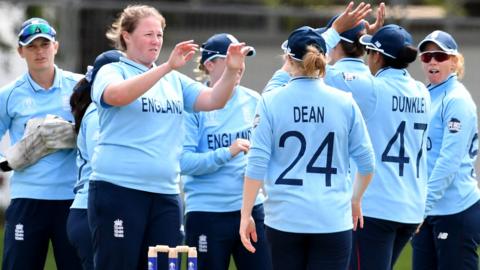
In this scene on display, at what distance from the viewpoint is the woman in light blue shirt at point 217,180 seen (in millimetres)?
7812

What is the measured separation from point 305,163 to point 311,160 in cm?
3

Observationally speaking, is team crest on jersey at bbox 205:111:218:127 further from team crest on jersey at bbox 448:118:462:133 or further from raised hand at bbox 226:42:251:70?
team crest on jersey at bbox 448:118:462:133

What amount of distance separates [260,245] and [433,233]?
3.85ft

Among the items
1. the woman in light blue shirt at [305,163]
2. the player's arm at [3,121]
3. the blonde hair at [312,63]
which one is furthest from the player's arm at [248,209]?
the player's arm at [3,121]

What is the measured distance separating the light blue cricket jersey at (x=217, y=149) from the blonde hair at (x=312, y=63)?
4.49 ft

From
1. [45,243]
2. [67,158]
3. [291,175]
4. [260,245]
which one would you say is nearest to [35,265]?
[45,243]

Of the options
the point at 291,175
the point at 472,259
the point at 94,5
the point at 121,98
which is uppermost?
the point at 94,5

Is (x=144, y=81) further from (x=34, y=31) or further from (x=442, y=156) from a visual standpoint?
(x=442, y=156)

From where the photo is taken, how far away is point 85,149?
24.4 ft

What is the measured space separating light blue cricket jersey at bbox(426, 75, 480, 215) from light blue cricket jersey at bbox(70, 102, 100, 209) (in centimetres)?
213

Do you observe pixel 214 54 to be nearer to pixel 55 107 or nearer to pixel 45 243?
pixel 55 107

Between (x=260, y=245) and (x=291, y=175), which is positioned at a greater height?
(x=291, y=175)

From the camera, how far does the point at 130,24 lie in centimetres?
691

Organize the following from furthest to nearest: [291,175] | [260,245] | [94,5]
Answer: [94,5] < [260,245] < [291,175]
